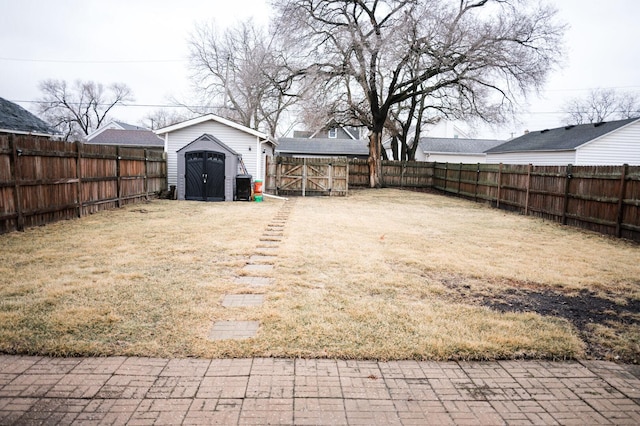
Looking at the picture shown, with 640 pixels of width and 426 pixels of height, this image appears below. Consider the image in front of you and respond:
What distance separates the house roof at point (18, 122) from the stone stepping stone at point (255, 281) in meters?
14.2

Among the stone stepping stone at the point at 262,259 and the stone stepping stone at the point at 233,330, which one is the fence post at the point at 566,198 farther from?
the stone stepping stone at the point at 233,330

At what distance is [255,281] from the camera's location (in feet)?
16.1

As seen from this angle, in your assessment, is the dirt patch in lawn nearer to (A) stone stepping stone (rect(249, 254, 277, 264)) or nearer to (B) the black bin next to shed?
(A) stone stepping stone (rect(249, 254, 277, 264))

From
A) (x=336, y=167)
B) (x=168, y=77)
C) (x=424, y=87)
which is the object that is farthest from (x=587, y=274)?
(x=168, y=77)

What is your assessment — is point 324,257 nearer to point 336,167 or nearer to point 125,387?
point 125,387

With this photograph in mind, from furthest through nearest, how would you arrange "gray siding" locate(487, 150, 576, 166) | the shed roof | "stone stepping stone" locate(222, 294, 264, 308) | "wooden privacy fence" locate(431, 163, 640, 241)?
"gray siding" locate(487, 150, 576, 166)
the shed roof
"wooden privacy fence" locate(431, 163, 640, 241)
"stone stepping stone" locate(222, 294, 264, 308)

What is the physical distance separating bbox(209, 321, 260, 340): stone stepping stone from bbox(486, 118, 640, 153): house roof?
21485mm

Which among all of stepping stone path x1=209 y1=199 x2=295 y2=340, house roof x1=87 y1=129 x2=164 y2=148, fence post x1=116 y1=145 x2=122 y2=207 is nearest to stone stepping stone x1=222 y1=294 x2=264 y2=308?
stepping stone path x1=209 y1=199 x2=295 y2=340

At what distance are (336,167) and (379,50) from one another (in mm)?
5975

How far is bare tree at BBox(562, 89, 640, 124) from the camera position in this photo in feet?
161

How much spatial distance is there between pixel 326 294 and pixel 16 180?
6818 mm

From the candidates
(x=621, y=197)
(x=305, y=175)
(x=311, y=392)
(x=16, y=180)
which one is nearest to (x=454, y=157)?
(x=305, y=175)

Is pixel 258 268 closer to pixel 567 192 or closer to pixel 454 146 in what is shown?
pixel 567 192

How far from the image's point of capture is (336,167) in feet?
61.0
